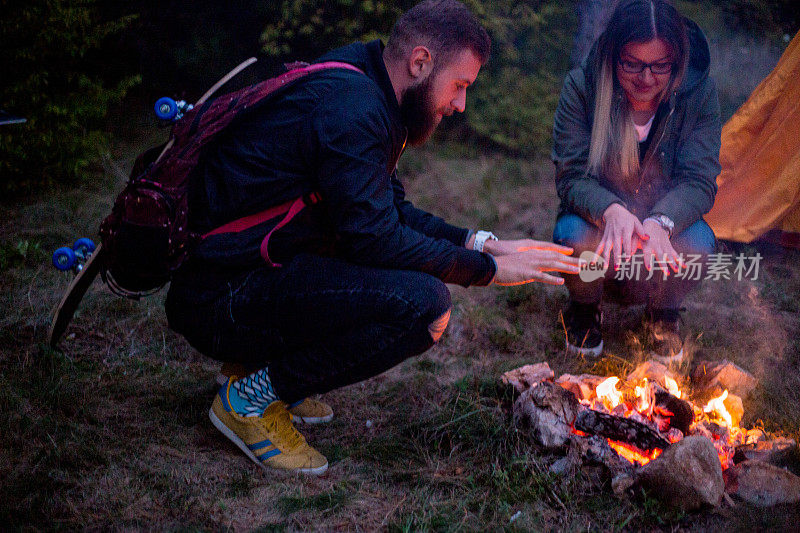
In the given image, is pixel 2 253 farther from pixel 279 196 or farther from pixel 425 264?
pixel 425 264

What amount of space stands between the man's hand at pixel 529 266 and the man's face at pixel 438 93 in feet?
2.09

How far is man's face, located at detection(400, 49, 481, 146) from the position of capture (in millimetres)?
2240

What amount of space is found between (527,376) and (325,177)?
1368 millimetres

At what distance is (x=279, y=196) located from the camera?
2.23 meters

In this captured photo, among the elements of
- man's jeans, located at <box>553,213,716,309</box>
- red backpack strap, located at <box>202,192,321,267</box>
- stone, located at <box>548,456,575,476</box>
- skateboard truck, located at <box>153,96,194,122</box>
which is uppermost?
skateboard truck, located at <box>153,96,194,122</box>

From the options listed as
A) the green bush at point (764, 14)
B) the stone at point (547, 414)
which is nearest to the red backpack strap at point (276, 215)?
the stone at point (547, 414)

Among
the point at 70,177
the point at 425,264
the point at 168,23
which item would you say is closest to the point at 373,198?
the point at 425,264

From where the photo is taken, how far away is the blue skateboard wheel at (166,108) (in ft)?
7.66

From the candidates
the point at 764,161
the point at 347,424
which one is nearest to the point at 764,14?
the point at 764,161

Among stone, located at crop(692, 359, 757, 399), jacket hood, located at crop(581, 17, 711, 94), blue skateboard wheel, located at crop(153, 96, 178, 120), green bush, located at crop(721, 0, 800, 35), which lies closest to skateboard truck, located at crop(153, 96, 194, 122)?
blue skateboard wheel, located at crop(153, 96, 178, 120)

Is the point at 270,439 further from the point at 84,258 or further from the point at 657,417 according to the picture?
the point at 657,417

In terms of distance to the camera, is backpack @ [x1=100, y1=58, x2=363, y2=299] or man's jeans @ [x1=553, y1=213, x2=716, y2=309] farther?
man's jeans @ [x1=553, y1=213, x2=716, y2=309]

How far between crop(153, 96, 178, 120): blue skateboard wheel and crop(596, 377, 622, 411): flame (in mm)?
2187

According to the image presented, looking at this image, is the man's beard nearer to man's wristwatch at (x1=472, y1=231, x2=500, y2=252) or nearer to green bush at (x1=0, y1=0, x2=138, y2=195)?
man's wristwatch at (x1=472, y1=231, x2=500, y2=252)
